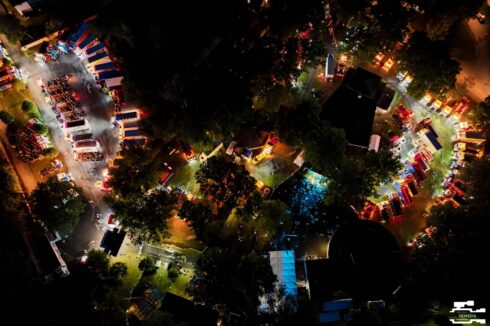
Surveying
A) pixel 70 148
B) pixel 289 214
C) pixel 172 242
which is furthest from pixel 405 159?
pixel 70 148

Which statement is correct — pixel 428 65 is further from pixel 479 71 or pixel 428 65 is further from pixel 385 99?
pixel 479 71

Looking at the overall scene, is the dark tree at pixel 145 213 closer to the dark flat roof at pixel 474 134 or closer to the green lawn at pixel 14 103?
the green lawn at pixel 14 103

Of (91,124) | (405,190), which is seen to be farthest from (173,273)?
(405,190)

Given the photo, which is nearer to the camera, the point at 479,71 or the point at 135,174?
the point at 135,174

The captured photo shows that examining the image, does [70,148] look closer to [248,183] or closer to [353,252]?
[248,183]

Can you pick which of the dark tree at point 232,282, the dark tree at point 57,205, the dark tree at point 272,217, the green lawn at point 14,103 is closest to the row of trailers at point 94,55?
the green lawn at point 14,103
